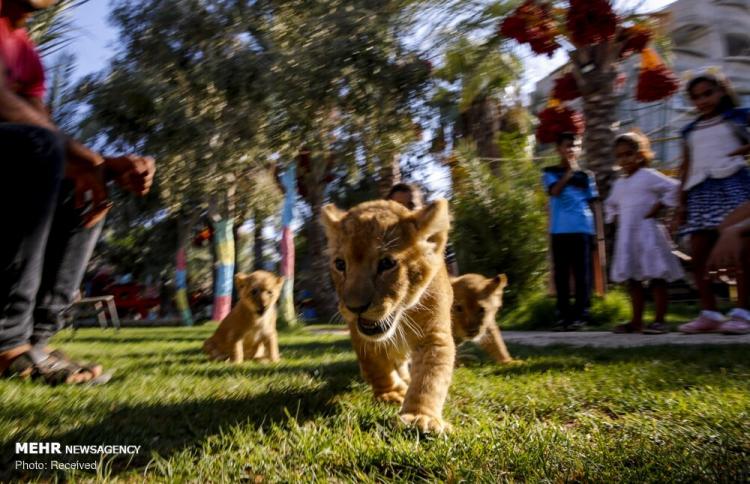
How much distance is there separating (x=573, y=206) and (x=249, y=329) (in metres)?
4.45

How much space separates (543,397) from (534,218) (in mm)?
6931

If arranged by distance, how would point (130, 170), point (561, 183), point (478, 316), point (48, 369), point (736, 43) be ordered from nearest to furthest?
1. point (130, 170)
2. point (48, 369)
3. point (478, 316)
4. point (561, 183)
5. point (736, 43)

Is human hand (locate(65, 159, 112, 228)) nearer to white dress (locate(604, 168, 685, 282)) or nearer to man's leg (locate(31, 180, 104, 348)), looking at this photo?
man's leg (locate(31, 180, 104, 348))

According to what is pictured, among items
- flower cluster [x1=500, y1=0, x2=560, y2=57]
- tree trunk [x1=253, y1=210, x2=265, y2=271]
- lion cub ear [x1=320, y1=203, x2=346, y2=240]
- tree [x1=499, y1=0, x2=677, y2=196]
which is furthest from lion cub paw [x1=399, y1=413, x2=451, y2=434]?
tree trunk [x1=253, y1=210, x2=265, y2=271]

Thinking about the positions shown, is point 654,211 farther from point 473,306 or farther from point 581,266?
point 473,306

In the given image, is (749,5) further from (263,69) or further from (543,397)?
(543,397)

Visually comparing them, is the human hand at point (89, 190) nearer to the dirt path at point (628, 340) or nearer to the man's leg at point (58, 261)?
the man's leg at point (58, 261)

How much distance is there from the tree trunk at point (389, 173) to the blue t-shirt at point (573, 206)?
181 inches

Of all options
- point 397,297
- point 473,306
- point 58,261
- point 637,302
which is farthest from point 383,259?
point 637,302

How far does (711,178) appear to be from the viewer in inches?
227

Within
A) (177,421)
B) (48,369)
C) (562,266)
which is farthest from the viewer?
(562,266)

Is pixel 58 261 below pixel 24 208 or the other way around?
below

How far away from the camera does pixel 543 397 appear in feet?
10.7

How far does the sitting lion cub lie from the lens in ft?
9.25
